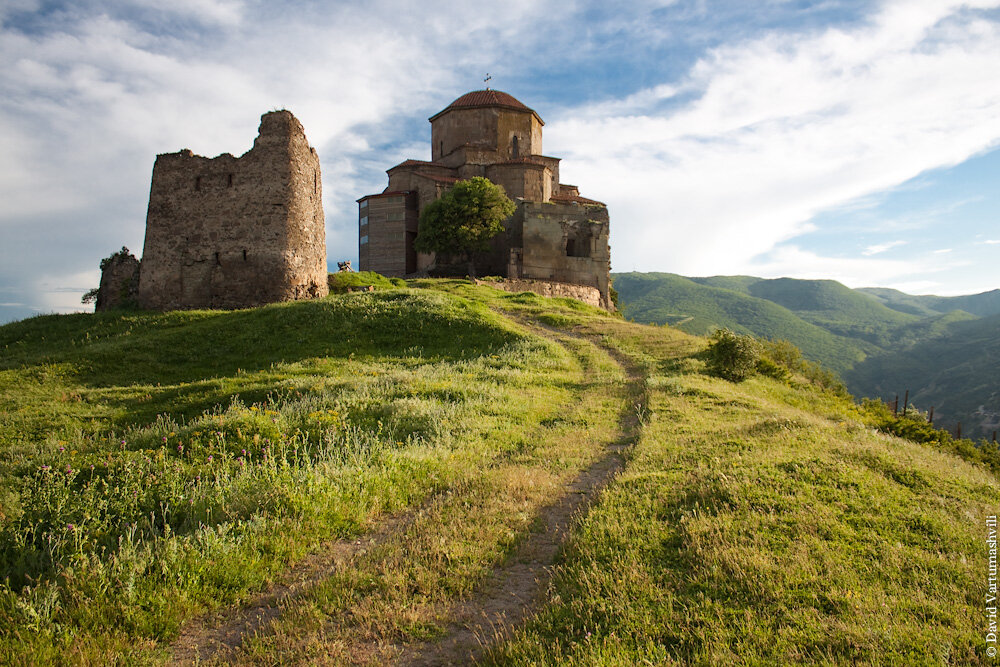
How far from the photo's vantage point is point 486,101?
144ft

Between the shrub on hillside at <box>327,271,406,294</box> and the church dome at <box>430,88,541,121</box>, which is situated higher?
the church dome at <box>430,88,541,121</box>

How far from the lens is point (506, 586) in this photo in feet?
15.5

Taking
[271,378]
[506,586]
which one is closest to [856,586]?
[506,586]

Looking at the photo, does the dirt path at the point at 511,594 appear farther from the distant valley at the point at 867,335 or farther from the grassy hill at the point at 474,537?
the distant valley at the point at 867,335

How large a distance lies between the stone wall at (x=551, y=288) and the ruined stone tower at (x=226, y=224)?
14204 mm

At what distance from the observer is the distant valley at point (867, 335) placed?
96.4 metres

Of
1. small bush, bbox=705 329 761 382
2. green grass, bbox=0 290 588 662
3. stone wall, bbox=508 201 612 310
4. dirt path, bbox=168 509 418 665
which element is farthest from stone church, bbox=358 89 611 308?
dirt path, bbox=168 509 418 665

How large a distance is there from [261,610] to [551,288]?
1351 inches

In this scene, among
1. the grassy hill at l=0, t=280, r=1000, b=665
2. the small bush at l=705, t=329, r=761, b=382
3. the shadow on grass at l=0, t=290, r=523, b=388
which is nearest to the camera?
the grassy hill at l=0, t=280, r=1000, b=665

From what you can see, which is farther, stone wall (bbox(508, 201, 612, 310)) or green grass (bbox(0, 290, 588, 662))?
stone wall (bbox(508, 201, 612, 310))

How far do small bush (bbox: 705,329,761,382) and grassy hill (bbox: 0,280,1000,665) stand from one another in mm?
5905

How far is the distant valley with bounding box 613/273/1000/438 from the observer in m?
96.4

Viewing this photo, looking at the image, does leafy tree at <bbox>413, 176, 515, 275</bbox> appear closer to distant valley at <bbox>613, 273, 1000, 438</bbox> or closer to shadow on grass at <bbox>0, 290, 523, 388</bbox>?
shadow on grass at <bbox>0, 290, 523, 388</bbox>

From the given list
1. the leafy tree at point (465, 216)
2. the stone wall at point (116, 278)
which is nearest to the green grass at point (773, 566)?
the stone wall at point (116, 278)
